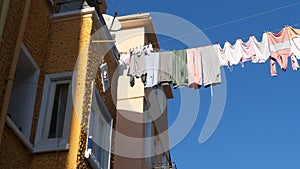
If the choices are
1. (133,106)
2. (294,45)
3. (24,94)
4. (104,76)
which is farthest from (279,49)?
(24,94)

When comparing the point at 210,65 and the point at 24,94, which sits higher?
the point at 210,65

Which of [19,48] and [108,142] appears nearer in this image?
[19,48]

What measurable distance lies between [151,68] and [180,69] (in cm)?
79

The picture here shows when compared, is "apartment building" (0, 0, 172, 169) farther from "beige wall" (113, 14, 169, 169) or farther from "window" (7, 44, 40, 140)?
"beige wall" (113, 14, 169, 169)

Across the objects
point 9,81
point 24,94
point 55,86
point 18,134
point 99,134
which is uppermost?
point 55,86

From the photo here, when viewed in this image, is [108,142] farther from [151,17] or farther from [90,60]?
[151,17]

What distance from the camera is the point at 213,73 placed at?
12773 mm

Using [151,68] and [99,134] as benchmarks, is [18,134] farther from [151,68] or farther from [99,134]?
[151,68]

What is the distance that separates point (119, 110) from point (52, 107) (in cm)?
740

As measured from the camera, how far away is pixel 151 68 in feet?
43.8

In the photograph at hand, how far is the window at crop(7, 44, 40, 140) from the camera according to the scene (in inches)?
340

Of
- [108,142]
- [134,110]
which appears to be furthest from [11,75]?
[134,110]

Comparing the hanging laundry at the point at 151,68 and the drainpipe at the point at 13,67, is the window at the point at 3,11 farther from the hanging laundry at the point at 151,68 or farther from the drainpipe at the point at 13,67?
the hanging laundry at the point at 151,68

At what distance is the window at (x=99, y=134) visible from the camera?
30.2 ft
